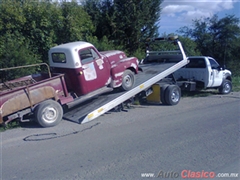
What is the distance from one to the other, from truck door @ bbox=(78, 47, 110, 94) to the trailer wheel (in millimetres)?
1084

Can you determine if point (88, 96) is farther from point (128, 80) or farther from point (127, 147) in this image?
point (127, 147)

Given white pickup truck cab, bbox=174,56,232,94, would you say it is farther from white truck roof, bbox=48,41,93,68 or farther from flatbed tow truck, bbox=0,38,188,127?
white truck roof, bbox=48,41,93,68

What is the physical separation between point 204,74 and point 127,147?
7.69 m

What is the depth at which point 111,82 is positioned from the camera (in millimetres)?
10172

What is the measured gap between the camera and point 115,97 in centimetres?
972

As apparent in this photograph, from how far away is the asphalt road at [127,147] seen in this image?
5.43 m

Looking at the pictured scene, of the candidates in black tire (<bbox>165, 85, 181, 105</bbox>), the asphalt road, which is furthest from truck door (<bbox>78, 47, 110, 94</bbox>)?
black tire (<bbox>165, 85, 181, 105</bbox>)

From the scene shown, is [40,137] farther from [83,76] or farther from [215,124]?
[215,124]

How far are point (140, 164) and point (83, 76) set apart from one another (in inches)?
172

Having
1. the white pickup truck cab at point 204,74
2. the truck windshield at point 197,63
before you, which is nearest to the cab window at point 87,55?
the white pickup truck cab at point 204,74

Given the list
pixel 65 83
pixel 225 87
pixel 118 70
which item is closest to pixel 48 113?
pixel 65 83

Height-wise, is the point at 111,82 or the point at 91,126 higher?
the point at 111,82

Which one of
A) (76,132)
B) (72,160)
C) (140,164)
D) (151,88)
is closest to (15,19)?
(151,88)

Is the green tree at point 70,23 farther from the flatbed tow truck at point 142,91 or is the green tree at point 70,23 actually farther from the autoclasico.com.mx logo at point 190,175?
the autoclasico.com.mx logo at point 190,175
